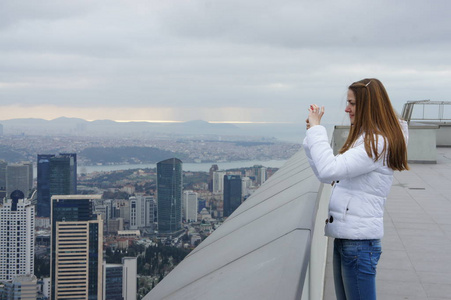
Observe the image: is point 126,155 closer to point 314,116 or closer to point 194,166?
point 194,166

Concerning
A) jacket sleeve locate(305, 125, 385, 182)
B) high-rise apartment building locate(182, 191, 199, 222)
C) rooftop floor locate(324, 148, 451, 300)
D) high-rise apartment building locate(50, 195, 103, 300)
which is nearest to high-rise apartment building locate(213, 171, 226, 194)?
high-rise apartment building locate(182, 191, 199, 222)

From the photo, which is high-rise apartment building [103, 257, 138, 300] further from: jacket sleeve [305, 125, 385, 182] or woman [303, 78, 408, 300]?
jacket sleeve [305, 125, 385, 182]

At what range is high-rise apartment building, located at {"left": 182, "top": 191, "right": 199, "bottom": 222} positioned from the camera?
58.2 metres

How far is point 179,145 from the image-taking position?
103812 mm

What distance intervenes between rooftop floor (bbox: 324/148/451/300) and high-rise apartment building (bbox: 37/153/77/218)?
66.9 m

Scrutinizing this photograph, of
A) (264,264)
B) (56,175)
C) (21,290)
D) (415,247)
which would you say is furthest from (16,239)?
(264,264)

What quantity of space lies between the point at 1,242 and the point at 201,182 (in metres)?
28.8

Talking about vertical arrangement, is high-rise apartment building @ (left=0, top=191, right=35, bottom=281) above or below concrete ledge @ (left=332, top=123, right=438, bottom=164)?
below

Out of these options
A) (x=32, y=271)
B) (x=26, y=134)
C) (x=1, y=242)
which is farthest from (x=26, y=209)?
(x=26, y=134)

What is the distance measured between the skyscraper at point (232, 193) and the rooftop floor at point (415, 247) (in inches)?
1831

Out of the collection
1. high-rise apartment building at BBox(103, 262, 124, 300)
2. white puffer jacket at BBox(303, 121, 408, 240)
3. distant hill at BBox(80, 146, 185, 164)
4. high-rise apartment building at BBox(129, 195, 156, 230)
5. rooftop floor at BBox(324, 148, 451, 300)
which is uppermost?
white puffer jacket at BBox(303, 121, 408, 240)

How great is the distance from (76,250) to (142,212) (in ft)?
41.4

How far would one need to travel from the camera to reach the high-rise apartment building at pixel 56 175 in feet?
233

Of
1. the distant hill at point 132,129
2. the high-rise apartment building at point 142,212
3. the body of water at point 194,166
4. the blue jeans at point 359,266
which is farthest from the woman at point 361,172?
the distant hill at point 132,129
